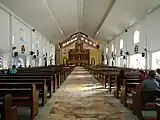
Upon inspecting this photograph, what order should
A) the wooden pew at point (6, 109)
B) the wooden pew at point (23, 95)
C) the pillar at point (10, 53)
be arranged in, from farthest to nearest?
the pillar at point (10, 53), the wooden pew at point (23, 95), the wooden pew at point (6, 109)

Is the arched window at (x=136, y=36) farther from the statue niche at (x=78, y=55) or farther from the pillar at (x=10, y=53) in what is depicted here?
the statue niche at (x=78, y=55)

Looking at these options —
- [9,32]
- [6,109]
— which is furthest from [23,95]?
[9,32]

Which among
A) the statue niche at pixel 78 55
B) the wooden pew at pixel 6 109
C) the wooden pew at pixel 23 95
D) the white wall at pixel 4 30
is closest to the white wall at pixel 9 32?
the white wall at pixel 4 30

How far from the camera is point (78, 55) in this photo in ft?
160

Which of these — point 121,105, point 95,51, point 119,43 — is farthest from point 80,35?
point 121,105

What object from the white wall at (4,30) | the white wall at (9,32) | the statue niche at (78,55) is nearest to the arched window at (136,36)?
the white wall at (9,32)

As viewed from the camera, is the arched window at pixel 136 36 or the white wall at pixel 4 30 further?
the arched window at pixel 136 36

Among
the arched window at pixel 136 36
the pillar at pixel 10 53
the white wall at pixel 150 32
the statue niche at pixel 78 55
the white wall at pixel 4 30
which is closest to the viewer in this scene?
the white wall at pixel 4 30

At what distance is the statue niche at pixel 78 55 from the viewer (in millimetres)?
48312

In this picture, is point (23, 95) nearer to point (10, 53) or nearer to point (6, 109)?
point (6, 109)

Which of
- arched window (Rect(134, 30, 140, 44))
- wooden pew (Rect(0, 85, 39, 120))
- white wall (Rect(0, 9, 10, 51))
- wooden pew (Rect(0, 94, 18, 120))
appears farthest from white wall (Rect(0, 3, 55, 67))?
wooden pew (Rect(0, 94, 18, 120))

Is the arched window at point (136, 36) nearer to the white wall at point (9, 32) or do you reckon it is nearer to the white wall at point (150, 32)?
the white wall at point (150, 32)

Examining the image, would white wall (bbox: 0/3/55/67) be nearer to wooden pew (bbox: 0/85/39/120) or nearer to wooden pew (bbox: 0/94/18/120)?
wooden pew (bbox: 0/85/39/120)

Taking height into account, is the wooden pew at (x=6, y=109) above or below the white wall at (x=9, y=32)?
below
